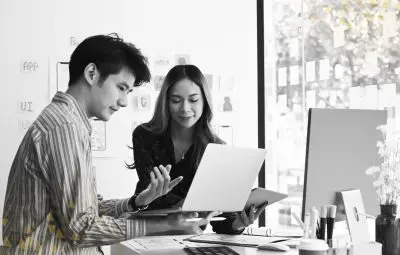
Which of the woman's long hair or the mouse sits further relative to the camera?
the woman's long hair

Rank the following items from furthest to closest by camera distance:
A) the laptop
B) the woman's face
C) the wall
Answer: the wall, the woman's face, the laptop

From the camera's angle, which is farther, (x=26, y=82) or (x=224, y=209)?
(x=26, y=82)

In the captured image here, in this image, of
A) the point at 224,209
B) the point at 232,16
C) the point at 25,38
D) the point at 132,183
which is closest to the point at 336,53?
the point at 232,16

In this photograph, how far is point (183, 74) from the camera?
9.37 ft

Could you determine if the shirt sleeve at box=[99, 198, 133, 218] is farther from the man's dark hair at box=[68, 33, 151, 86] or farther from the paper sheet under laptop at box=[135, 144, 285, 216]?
the man's dark hair at box=[68, 33, 151, 86]

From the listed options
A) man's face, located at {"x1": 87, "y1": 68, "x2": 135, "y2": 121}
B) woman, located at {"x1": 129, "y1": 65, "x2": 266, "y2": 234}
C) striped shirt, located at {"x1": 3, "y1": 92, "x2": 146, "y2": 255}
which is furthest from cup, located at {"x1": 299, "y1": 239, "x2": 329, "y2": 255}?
woman, located at {"x1": 129, "y1": 65, "x2": 266, "y2": 234}

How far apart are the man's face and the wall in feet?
6.58

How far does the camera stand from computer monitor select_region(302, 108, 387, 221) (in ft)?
5.90

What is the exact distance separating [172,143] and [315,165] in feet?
3.89

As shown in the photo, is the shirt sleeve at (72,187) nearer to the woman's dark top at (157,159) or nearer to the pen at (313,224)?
the pen at (313,224)

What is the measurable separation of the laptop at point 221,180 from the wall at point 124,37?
1.92 m

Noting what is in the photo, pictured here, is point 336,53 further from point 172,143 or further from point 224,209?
point 224,209

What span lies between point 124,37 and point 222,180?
7.38ft

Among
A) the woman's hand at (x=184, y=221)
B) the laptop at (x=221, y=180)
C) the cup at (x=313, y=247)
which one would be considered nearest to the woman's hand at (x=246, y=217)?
the laptop at (x=221, y=180)
